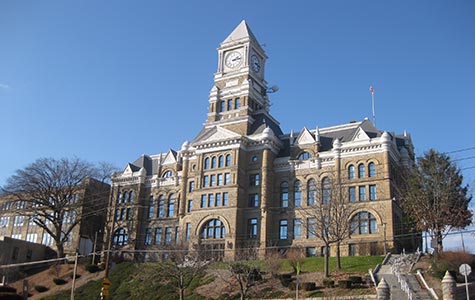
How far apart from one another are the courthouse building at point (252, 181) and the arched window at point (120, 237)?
6.6 inches

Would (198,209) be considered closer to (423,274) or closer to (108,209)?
(108,209)

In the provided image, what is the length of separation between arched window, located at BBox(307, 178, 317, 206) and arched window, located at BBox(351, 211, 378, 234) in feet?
17.4

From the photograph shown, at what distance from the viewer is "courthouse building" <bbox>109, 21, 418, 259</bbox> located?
59062 mm

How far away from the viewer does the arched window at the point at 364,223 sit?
57.8 m

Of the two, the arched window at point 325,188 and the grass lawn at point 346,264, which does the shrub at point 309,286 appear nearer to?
the grass lawn at point 346,264

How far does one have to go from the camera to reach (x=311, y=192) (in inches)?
2470

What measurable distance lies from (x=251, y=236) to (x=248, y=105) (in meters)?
17.1

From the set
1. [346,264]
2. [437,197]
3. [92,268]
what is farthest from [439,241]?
[92,268]

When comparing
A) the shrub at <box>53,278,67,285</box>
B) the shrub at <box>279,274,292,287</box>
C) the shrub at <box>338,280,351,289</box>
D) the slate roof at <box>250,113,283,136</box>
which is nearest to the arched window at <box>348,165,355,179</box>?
the slate roof at <box>250,113,283,136</box>

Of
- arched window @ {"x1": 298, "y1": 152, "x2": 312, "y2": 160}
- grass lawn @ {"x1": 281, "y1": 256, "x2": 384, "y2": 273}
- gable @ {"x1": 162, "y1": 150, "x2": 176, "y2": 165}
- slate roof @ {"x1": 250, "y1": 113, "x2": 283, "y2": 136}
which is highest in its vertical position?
slate roof @ {"x1": 250, "y1": 113, "x2": 283, "y2": 136}

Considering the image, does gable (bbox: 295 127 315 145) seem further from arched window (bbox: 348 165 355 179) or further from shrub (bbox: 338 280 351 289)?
shrub (bbox: 338 280 351 289)

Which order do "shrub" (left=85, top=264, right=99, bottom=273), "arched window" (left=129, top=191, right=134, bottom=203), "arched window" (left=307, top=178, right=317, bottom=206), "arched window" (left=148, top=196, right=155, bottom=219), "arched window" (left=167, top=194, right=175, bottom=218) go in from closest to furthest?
1. "shrub" (left=85, top=264, right=99, bottom=273)
2. "arched window" (left=307, top=178, right=317, bottom=206)
3. "arched window" (left=167, top=194, right=175, bottom=218)
4. "arched window" (left=148, top=196, right=155, bottom=219)
5. "arched window" (left=129, top=191, right=134, bottom=203)

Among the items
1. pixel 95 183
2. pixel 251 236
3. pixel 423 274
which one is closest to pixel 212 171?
pixel 251 236

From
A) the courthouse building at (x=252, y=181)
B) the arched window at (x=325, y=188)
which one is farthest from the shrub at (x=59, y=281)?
the arched window at (x=325, y=188)
